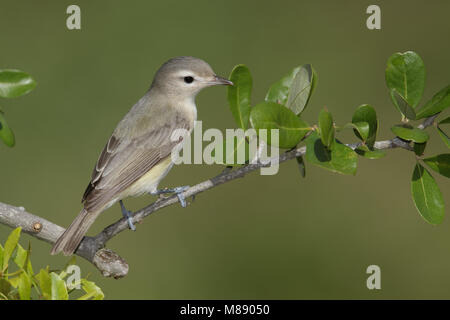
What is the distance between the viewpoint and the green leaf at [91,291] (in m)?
1.71

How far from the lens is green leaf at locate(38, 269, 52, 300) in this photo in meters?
1.60

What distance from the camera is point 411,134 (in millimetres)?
1949

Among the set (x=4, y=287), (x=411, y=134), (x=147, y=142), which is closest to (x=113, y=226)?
(x=4, y=287)

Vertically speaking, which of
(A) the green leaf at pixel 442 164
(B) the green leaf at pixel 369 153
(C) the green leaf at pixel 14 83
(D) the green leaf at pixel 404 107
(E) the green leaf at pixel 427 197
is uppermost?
(C) the green leaf at pixel 14 83

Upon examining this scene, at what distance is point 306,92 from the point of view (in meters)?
2.09

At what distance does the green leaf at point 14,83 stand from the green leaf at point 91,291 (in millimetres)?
630

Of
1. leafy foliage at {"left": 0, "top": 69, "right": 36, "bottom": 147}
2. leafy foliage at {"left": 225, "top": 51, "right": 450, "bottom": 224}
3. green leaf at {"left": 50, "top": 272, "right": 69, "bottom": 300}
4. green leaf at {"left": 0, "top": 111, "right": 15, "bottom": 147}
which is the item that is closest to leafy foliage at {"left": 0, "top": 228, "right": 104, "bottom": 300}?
green leaf at {"left": 50, "top": 272, "right": 69, "bottom": 300}

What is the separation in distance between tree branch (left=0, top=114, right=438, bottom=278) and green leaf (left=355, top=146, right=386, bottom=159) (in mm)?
20

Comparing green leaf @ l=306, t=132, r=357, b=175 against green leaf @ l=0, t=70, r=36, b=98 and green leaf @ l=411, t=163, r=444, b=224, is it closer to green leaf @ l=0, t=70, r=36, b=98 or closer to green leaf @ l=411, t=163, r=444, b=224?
green leaf @ l=411, t=163, r=444, b=224

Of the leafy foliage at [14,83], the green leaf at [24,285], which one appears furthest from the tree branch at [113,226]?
the green leaf at [24,285]

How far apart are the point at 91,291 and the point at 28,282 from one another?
21cm

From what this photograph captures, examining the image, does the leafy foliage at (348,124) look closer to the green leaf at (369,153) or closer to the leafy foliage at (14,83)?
the green leaf at (369,153)

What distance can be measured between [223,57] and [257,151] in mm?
4064

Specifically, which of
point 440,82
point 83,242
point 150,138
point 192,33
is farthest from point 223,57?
point 83,242
